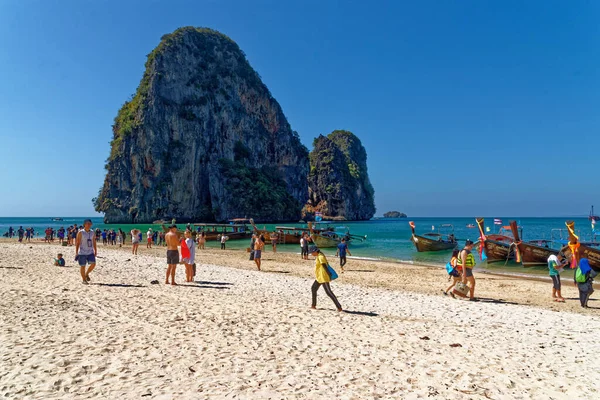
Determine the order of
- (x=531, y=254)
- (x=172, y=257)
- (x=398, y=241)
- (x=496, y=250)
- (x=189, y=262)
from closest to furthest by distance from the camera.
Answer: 1. (x=172, y=257)
2. (x=189, y=262)
3. (x=531, y=254)
4. (x=496, y=250)
5. (x=398, y=241)

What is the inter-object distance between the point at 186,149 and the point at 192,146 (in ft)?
5.51

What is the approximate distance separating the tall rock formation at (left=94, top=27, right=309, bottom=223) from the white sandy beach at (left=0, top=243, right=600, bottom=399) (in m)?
85.0

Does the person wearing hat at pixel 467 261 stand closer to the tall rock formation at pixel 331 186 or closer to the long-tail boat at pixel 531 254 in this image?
the long-tail boat at pixel 531 254

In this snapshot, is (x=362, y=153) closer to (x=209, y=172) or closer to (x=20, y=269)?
(x=209, y=172)

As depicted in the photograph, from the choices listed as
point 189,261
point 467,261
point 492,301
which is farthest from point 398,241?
point 189,261

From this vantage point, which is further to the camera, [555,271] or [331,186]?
[331,186]

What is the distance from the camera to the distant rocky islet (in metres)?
91.1

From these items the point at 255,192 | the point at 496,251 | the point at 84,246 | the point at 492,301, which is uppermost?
the point at 255,192

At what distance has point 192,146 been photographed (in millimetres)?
91812

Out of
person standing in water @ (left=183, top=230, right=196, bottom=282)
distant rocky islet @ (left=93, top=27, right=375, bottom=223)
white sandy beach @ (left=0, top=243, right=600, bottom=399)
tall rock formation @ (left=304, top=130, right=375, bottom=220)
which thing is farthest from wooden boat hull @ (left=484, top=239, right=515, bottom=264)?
tall rock formation @ (left=304, top=130, right=375, bottom=220)

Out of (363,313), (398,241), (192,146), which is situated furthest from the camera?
(192,146)

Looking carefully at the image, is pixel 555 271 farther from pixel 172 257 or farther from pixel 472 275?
pixel 172 257

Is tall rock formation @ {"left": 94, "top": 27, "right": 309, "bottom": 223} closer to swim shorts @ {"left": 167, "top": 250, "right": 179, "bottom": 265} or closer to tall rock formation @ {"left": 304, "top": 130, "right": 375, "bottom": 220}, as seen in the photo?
tall rock formation @ {"left": 304, "top": 130, "right": 375, "bottom": 220}

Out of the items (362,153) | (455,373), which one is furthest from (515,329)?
(362,153)
